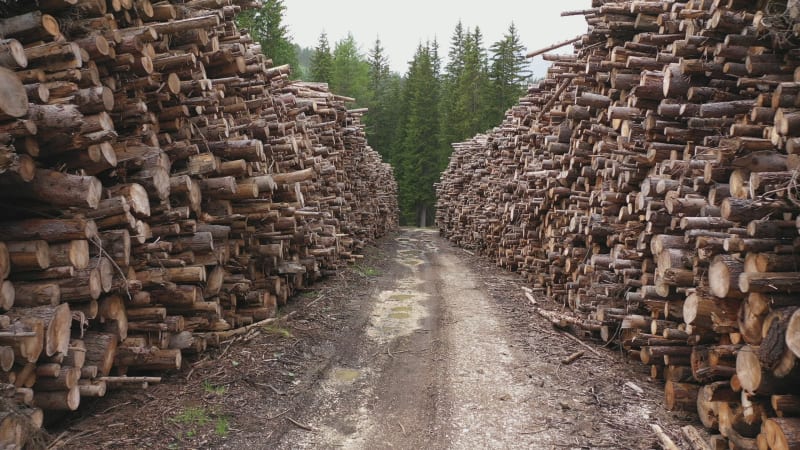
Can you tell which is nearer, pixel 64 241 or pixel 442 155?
pixel 64 241

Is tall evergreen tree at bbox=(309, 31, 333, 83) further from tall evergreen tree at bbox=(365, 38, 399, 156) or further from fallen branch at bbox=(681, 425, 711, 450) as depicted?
fallen branch at bbox=(681, 425, 711, 450)

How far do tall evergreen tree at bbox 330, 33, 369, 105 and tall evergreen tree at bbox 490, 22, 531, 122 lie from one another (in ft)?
51.0

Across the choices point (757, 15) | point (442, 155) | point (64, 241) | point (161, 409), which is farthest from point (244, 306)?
point (442, 155)

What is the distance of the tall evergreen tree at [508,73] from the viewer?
1704 inches

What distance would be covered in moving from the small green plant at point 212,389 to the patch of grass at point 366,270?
28.4ft

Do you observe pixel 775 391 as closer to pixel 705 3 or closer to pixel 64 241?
pixel 705 3

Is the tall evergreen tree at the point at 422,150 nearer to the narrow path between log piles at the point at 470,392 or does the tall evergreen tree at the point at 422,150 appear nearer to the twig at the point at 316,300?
the twig at the point at 316,300

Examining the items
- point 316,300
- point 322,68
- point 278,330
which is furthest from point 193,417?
point 322,68

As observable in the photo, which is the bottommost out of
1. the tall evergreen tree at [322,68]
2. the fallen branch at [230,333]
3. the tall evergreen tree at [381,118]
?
the fallen branch at [230,333]

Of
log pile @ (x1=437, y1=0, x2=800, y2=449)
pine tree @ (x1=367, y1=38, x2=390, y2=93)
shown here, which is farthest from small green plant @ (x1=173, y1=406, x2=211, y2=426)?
pine tree @ (x1=367, y1=38, x2=390, y2=93)

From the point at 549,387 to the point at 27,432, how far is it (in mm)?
5827

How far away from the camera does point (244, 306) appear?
28.9ft

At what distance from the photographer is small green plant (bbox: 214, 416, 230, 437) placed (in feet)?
→ 17.4

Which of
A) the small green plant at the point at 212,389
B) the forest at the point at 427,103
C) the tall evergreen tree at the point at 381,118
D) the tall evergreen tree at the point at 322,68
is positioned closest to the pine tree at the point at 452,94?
the forest at the point at 427,103
